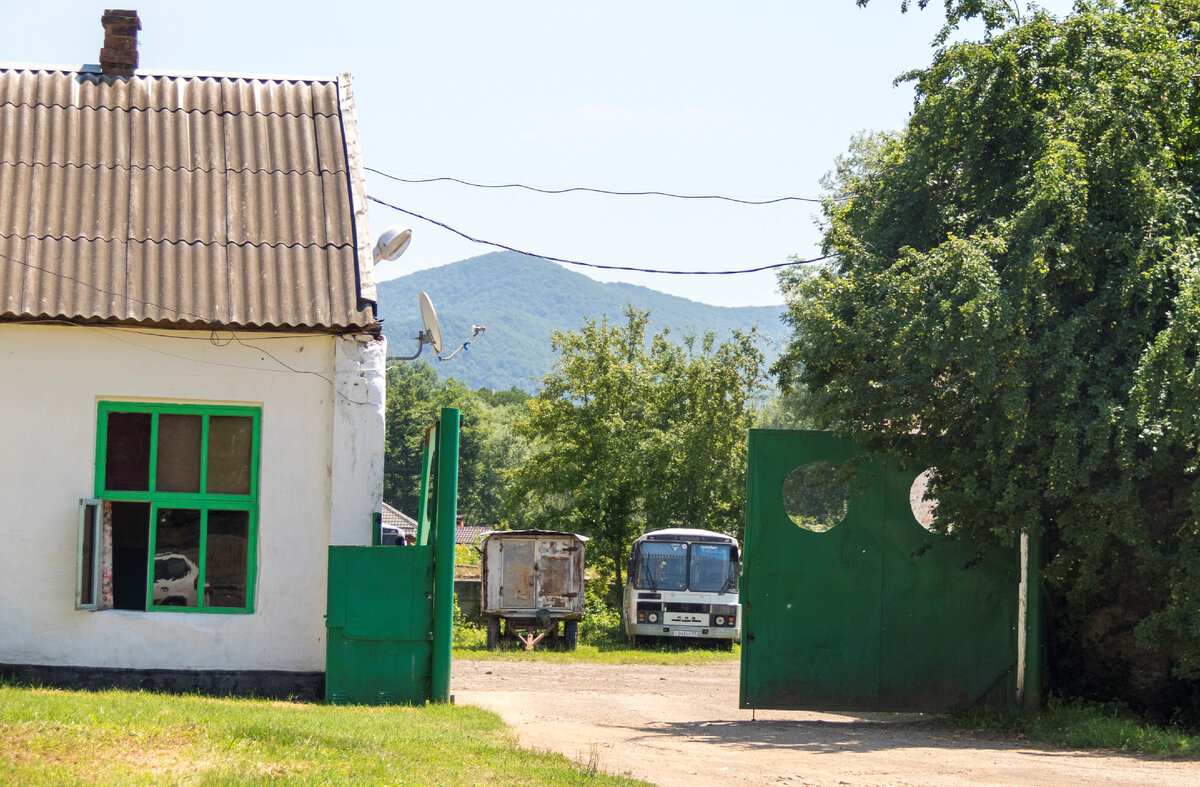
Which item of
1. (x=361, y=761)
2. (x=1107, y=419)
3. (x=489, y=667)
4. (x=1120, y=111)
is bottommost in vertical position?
(x=489, y=667)

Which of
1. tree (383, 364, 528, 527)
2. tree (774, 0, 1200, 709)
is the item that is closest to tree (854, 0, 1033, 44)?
tree (774, 0, 1200, 709)

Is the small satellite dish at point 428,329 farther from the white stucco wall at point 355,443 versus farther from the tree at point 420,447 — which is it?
the tree at point 420,447

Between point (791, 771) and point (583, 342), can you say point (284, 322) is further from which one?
point (583, 342)

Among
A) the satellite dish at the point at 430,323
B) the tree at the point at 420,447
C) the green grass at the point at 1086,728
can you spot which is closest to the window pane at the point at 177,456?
the satellite dish at the point at 430,323

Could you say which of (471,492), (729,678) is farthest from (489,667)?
(471,492)

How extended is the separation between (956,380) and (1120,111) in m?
2.62

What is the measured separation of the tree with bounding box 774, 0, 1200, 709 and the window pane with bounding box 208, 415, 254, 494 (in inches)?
209

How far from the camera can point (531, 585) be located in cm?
2470

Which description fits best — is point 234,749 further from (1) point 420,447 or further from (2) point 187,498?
(1) point 420,447

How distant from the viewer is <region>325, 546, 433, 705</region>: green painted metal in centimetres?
1048

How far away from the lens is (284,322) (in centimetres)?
1062

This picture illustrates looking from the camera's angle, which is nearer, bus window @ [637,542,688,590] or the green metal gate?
the green metal gate

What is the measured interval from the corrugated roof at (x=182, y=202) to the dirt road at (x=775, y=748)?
13.8 feet

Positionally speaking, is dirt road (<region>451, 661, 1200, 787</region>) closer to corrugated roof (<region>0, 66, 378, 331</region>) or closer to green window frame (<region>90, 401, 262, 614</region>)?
green window frame (<region>90, 401, 262, 614</region>)
